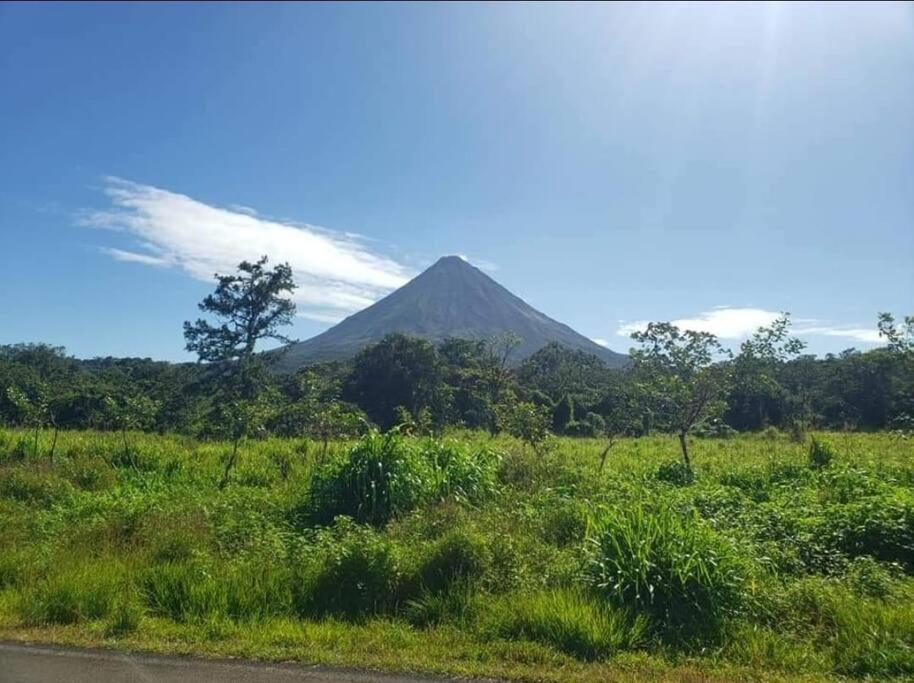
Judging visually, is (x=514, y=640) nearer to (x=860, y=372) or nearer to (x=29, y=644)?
(x=29, y=644)

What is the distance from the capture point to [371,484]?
27.2ft

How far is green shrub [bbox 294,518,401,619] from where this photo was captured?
5129 millimetres

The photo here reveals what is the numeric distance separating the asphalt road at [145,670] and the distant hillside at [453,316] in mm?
100040

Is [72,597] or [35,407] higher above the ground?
[35,407]

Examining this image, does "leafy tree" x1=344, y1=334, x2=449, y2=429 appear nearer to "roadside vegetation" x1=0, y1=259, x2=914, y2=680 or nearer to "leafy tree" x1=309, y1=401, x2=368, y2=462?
"leafy tree" x1=309, y1=401, x2=368, y2=462

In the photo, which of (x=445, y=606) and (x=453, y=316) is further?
(x=453, y=316)

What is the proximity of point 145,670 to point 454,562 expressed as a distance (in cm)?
250

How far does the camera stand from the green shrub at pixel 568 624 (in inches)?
168

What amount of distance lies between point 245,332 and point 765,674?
38724 millimetres

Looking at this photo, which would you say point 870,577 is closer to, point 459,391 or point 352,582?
point 352,582

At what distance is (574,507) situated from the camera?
7219 mm

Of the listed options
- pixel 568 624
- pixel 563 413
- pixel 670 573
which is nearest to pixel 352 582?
pixel 568 624

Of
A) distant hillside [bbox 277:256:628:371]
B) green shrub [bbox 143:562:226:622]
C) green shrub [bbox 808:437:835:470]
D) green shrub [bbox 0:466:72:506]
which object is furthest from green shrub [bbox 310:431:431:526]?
distant hillside [bbox 277:256:628:371]

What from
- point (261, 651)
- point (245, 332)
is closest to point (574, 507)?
point (261, 651)
